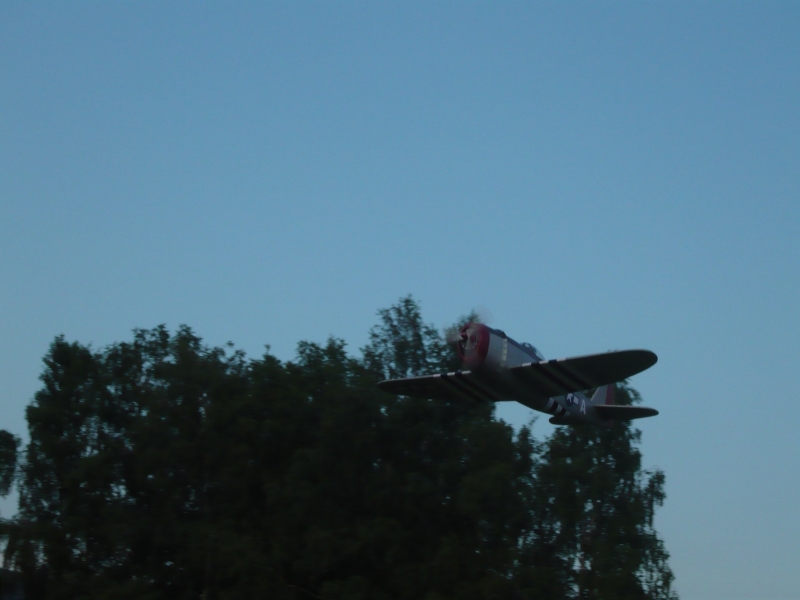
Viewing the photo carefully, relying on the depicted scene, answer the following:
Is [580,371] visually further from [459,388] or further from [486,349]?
[459,388]

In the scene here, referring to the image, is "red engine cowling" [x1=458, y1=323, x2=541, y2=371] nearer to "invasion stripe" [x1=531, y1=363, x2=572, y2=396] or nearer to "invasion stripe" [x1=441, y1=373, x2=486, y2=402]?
"invasion stripe" [x1=531, y1=363, x2=572, y2=396]

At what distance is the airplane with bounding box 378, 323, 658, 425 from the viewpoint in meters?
17.7

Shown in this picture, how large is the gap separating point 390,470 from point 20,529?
928 centimetres

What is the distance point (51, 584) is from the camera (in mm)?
22547

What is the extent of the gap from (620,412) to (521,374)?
3.81 metres

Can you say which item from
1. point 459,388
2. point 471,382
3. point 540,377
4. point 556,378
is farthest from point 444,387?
point 556,378

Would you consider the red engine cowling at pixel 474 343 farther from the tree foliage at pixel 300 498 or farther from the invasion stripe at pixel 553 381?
the tree foliage at pixel 300 498

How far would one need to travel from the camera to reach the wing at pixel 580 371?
56.5 feet

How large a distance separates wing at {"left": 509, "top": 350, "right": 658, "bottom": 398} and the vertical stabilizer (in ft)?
13.2

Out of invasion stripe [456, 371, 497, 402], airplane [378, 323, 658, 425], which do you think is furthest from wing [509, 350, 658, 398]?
invasion stripe [456, 371, 497, 402]

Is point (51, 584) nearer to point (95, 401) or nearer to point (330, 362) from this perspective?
point (95, 401)

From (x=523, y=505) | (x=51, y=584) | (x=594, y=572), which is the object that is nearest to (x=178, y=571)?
(x=51, y=584)

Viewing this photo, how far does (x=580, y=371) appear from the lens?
59.3ft

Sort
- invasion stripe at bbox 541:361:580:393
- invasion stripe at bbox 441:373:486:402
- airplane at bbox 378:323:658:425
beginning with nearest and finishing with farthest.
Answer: airplane at bbox 378:323:658:425, invasion stripe at bbox 541:361:580:393, invasion stripe at bbox 441:373:486:402
